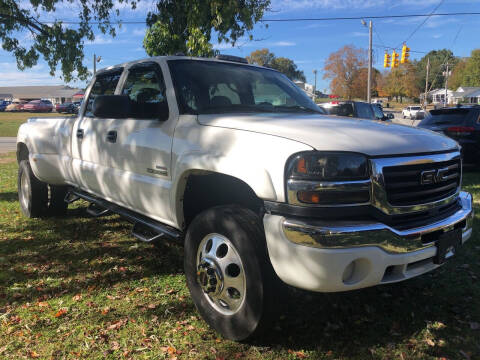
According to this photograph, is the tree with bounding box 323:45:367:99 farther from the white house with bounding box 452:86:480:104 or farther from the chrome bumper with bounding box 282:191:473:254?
the chrome bumper with bounding box 282:191:473:254

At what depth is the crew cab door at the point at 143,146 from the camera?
3.33 m

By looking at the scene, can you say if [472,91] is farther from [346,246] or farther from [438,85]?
[346,246]

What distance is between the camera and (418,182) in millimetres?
2619

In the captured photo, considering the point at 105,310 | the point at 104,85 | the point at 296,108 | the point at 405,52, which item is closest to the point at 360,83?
the point at 405,52

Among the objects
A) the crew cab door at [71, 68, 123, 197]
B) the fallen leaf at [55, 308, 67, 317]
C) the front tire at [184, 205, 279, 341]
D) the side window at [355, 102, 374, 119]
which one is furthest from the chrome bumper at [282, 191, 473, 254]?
the side window at [355, 102, 374, 119]

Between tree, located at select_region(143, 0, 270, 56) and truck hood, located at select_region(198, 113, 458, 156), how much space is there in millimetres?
4995

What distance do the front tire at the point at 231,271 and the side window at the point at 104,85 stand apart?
2201 mm

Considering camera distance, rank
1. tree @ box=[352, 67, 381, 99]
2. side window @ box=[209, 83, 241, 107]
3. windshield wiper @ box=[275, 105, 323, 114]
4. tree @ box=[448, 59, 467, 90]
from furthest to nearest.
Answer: tree @ box=[448, 59, 467, 90]
tree @ box=[352, 67, 381, 99]
windshield wiper @ box=[275, 105, 323, 114]
side window @ box=[209, 83, 241, 107]

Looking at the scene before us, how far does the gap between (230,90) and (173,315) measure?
193 cm

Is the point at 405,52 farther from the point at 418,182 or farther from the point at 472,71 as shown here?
the point at 472,71

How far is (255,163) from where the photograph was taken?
99.0 inches

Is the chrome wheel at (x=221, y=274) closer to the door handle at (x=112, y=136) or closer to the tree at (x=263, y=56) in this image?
the door handle at (x=112, y=136)

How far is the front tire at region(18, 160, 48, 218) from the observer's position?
5770mm

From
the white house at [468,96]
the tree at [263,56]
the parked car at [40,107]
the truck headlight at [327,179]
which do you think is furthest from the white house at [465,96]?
the truck headlight at [327,179]
